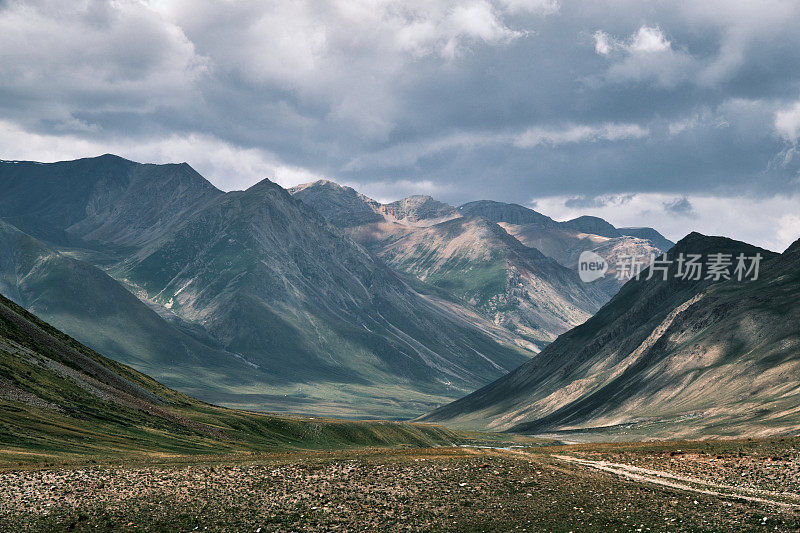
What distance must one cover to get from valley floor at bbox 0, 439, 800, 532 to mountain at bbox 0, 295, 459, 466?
49.1 ft

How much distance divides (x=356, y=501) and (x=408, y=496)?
391cm

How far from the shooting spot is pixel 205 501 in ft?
151

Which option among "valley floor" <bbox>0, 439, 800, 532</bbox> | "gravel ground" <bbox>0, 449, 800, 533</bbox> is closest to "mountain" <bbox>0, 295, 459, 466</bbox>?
"gravel ground" <bbox>0, 449, 800, 533</bbox>

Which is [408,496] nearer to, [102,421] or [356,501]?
[356,501]

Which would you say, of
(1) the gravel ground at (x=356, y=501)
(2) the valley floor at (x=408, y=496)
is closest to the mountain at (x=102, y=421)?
(1) the gravel ground at (x=356, y=501)

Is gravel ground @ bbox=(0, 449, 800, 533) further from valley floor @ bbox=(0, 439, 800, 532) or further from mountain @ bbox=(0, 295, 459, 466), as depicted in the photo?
mountain @ bbox=(0, 295, 459, 466)

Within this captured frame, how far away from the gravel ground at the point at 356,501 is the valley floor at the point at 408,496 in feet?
0.42

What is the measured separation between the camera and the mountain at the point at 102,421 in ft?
237

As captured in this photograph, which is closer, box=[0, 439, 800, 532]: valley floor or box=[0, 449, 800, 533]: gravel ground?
box=[0, 449, 800, 533]: gravel ground

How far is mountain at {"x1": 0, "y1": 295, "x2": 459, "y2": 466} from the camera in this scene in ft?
237

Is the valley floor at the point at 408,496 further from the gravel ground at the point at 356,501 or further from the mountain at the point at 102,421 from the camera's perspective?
the mountain at the point at 102,421

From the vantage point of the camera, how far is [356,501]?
46.8 m

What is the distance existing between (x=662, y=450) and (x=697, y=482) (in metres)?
16.8

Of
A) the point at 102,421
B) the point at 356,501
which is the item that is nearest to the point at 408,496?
the point at 356,501
